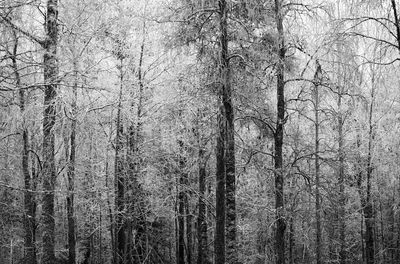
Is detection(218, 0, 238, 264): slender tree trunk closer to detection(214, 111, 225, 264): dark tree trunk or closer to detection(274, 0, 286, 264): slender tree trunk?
detection(214, 111, 225, 264): dark tree trunk

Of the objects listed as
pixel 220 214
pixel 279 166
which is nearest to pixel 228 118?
pixel 220 214

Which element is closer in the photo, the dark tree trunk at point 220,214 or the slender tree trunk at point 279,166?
the dark tree trunk at point 220,214

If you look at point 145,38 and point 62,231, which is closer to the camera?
point 145,38

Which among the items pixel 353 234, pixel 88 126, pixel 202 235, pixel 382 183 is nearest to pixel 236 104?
pixel 88 126

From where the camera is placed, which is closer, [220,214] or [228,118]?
[220,214]

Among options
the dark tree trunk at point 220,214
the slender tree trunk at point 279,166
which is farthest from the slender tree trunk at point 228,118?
the slender tree trunk at point 279,166

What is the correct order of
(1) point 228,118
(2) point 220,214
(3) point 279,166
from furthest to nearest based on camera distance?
1. (3) point 279,166
2. (1) point 228,118
3. (2) point 220,214

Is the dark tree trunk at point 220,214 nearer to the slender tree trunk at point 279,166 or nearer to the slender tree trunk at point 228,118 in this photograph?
the slender tree trunk at point 228,118

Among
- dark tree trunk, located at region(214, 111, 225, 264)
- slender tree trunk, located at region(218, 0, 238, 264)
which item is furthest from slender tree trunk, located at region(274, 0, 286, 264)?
dark tree trunk, located at region(214, 111, 225, 264)

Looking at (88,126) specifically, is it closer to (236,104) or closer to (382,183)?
(236,104)

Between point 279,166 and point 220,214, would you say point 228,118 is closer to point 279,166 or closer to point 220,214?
point 220,214

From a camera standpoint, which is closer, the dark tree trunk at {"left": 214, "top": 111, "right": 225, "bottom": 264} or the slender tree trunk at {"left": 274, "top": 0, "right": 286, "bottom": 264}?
the dark tree trunk at {"left": 214, "top": 111, "right": 225, "bottom": 264}

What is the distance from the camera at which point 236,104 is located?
9.62 m

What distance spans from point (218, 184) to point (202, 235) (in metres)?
7.93
